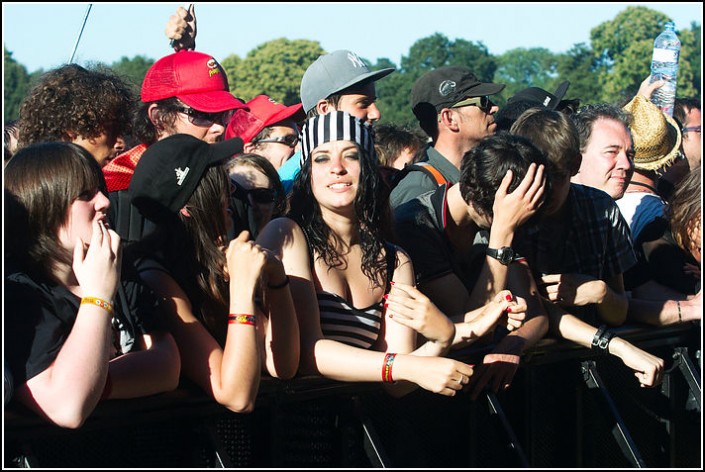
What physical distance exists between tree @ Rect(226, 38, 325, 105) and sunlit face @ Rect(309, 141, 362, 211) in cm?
7745

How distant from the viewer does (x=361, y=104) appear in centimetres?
550

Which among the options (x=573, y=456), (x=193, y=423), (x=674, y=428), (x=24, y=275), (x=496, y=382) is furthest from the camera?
(x=674, y=428)

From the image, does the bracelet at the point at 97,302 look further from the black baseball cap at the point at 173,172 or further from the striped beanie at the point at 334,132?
the striped beanie at the point at 334,132

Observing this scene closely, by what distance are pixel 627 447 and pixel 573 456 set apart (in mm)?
271

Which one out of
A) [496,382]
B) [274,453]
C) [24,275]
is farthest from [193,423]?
[496,382]

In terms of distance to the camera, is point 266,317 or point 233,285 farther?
point 266,317

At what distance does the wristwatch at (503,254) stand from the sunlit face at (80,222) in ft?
5.91

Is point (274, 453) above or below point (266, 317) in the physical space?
below

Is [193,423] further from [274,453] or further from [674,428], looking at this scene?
[674,428]

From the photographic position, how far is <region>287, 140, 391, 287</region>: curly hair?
391 centimetres

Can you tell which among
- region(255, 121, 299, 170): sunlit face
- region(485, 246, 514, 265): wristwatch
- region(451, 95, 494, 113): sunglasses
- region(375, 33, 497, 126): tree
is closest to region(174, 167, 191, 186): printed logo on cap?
region(485, 246, 514, 265): wristwatch

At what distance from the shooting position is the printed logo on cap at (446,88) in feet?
19.6

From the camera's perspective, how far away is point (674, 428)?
5223 mm

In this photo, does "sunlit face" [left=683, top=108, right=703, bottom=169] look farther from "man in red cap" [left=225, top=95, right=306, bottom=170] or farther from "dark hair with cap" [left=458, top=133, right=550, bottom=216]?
"dark hair with cap" [left=458, top=133, right=550, bottom=216]
